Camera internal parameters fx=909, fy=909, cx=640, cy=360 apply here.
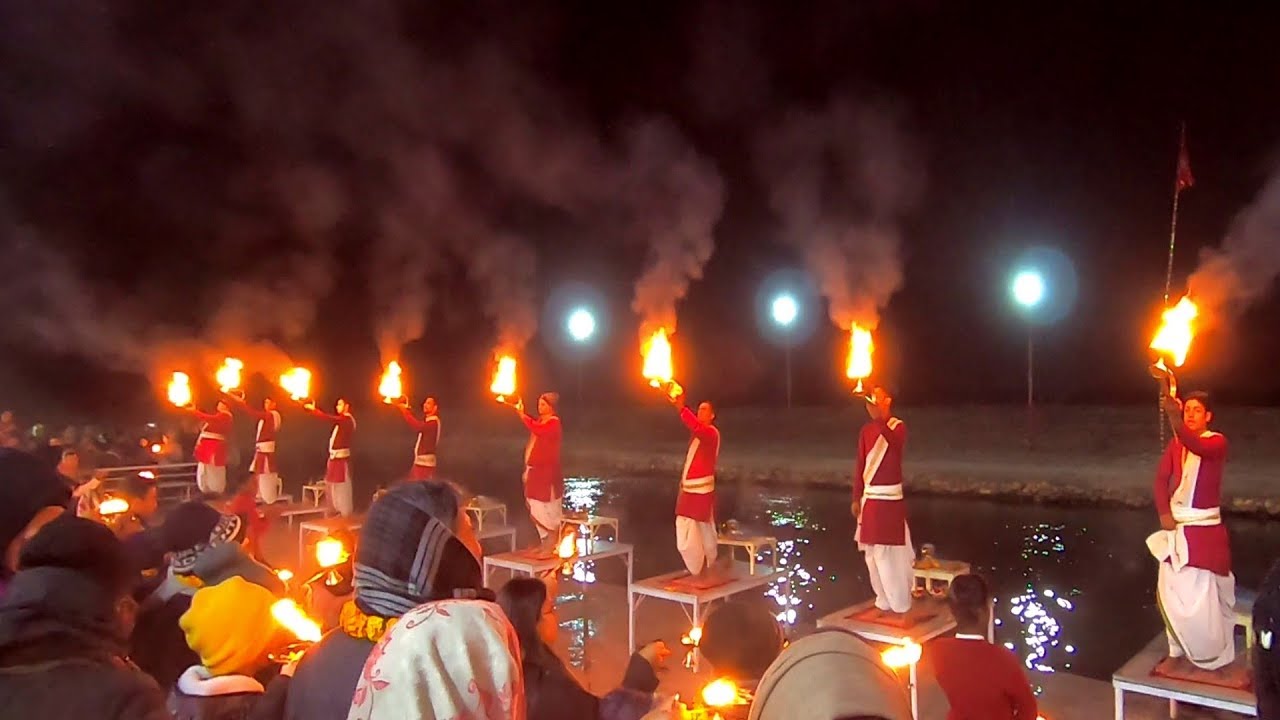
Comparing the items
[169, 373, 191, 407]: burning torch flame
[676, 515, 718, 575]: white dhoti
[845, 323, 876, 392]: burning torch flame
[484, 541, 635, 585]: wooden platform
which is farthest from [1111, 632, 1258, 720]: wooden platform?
[169, 373, 191, 407]: burning torch flame

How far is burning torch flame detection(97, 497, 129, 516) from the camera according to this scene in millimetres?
6728

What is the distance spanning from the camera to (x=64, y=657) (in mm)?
2064

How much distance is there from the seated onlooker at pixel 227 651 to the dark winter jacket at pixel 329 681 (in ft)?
3.46

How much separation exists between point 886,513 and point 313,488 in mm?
9999

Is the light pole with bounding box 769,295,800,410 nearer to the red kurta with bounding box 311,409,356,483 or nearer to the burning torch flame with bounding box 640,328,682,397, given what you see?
the red kurta with bounding box 311,409,356,483

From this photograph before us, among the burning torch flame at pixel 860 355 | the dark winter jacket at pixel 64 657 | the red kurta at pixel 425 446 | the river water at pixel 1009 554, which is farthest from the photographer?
the red kurta at pixel 425 446

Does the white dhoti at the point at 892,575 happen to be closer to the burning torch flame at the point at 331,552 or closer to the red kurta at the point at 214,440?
the burning torch flame at the point at 331,552

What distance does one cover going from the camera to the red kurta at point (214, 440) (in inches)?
599

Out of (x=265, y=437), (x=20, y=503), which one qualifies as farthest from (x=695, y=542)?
(x=265, y=437)

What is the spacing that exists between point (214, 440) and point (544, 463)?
747cm

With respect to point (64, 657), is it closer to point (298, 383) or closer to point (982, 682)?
point (982, 682)

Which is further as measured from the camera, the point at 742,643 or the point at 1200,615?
the point at 1200,615

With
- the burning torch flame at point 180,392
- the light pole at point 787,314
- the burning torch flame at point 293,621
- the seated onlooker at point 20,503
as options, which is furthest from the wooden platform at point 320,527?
the light pole at point 787,314

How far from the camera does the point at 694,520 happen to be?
8922 mm
